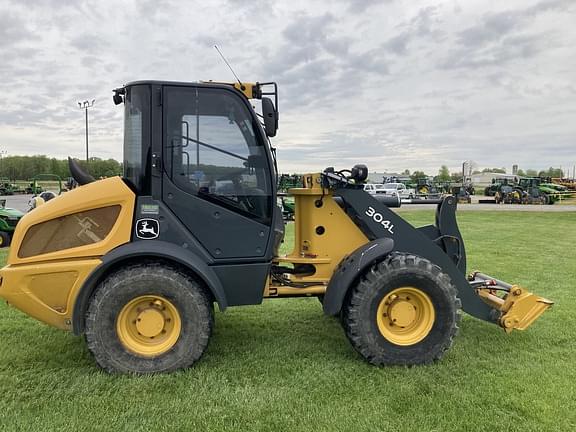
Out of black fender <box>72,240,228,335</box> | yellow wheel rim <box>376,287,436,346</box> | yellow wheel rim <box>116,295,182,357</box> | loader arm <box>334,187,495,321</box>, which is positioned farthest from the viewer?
loader arm <box>334,187,495,321</box>

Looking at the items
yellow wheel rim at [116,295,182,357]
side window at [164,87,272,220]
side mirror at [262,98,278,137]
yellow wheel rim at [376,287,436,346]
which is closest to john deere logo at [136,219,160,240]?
side window at [164,87,272,220]

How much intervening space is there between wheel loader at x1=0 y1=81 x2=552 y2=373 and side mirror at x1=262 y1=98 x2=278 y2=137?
1 cm

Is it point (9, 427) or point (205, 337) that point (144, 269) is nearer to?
point (205, 337)

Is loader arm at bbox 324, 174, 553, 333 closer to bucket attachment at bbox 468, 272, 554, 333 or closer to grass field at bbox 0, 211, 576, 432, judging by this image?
bucket attachment at bbox 468, 272, 554, 333

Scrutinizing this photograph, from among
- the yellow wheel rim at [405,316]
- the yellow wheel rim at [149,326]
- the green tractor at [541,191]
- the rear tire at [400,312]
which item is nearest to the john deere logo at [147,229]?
the yellow wheel rim at [149,326]

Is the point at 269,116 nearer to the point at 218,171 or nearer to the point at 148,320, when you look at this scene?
the point at 218,171

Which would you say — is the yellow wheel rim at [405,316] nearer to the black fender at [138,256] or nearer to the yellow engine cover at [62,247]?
the black fender at [138,256]

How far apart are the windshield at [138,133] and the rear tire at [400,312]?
6.83 feet

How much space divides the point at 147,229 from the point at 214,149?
0.88 meters

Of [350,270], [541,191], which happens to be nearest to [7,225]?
[350,270]

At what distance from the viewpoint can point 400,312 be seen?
419 cm

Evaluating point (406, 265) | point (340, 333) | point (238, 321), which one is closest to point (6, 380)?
point (238, 321)

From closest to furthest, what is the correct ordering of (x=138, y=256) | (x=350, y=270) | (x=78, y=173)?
(x=138, y=256) → (x=350, y=270) → (x=78, y=173)

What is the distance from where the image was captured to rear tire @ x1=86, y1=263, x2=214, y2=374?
3789 millimetres
